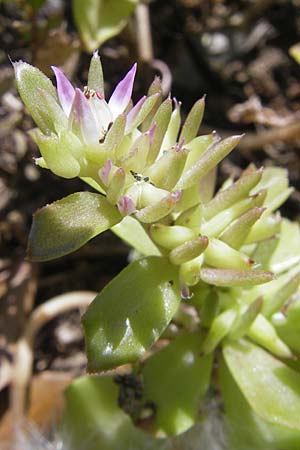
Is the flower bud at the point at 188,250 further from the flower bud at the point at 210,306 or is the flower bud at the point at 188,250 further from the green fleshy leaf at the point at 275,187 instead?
the green fleshy leaf at the point at 275,187

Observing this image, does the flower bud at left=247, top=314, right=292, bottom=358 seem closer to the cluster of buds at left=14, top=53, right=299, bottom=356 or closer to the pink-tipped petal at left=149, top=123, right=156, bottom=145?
the cluster of buds at left=14, top=53, right=299, bottom=356

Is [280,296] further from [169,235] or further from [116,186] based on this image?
[116,186]

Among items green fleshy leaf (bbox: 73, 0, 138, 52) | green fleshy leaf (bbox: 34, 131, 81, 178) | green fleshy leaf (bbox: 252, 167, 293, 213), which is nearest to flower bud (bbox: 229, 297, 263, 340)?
green fleshy leaf (bbox: 252, 167, 293, 213)

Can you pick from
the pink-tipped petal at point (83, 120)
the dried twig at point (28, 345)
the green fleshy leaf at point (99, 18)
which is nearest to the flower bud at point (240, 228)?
the pink-tipped petal at point (83, 120)

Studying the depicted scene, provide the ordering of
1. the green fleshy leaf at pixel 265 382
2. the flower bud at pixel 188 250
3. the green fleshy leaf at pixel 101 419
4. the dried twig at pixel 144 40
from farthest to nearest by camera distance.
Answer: the dried twig at pixel 144 40, the green fleshy leaf at pixel 101 419, the green fleshy leaf at pixel 265 382, the flower bud at pixel 188 250

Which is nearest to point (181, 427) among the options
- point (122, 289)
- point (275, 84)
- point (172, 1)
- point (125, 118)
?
point (122, 289)

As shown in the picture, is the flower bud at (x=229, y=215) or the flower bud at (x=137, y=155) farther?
the flower bud at (x=229, y=215)

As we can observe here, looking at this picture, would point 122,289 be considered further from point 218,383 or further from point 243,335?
point 218,383
